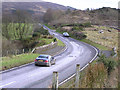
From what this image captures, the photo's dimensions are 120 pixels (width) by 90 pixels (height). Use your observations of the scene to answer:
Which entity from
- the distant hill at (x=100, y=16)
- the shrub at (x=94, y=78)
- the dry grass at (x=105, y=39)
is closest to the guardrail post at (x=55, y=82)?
the shrub at (x=94, y=78)

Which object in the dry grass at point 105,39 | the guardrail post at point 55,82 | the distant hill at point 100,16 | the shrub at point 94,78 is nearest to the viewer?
the guardrail post at point 55,82

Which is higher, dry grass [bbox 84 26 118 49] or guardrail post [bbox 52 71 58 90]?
guardrail post [bbox 52 71 58 90]

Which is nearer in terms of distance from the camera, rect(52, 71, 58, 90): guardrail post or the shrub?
rect(52, 71, 58, 90): guardrail post

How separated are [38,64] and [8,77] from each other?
5606 millimetres

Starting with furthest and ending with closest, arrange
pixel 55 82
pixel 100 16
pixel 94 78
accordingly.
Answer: pixel 100 16, pixel 94 78, pixel 55 82

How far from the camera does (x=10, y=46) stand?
36.3 meters

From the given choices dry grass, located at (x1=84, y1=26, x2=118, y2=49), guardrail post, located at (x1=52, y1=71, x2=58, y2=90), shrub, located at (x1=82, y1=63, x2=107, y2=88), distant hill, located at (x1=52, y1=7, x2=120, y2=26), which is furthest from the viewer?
distant hill, located at (x1=52, y1=7, x2=120, y2=26)

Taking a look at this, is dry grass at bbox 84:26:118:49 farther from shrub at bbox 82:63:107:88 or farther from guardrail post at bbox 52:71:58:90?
guardrail post at bbox 52:71:58:90

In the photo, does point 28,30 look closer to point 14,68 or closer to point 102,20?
point 14,68

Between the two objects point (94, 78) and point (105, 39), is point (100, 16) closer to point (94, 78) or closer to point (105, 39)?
point (105, 39)

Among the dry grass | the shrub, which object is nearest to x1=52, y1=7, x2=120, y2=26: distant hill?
the dry grass

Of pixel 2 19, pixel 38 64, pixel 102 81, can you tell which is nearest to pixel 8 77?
pixel 38 64

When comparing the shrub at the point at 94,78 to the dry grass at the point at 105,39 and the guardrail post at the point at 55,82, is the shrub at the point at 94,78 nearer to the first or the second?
the guardrail post at the point at 55,82

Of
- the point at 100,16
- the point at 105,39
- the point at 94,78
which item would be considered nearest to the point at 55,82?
the point at 94,78
